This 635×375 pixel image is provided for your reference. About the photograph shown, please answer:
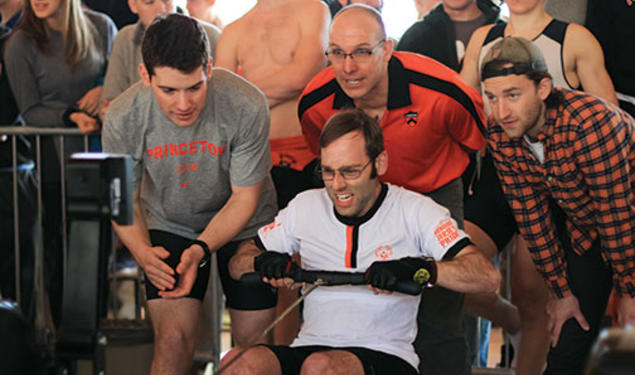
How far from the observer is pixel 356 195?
2.94 m

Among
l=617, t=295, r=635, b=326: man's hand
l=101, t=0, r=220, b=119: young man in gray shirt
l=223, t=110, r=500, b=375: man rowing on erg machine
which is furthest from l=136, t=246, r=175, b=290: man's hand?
l=617, t=295, r=635, b=326: man's hand

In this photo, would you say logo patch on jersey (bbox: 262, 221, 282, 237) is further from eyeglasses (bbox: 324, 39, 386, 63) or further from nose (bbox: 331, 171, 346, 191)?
eyeglasses (bbox: 324, 39, 386, 63)

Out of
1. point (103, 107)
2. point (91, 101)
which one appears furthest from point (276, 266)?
point (91, 101)

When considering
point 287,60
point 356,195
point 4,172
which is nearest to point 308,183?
point 287,60

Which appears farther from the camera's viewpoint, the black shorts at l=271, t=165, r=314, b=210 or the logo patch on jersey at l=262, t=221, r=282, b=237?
the black shorts at l=271, t=165, r=314, b=210

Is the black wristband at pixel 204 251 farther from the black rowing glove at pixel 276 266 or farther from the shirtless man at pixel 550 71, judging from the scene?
the shirtless man at pixel 550 71

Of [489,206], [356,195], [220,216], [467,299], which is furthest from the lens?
[467,299]

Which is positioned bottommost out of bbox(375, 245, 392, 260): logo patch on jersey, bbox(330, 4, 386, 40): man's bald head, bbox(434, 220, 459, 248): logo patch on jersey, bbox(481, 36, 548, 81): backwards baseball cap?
bbox(375, 245, 392, 260): logo patch on jersey

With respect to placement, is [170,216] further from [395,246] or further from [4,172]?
[4,172]

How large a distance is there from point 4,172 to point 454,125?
246 centimetres

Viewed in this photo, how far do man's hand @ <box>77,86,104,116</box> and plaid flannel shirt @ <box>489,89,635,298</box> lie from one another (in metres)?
2.08

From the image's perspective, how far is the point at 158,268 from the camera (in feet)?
10.2

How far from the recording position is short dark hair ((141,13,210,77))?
115 inches

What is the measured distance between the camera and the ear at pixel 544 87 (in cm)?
298
